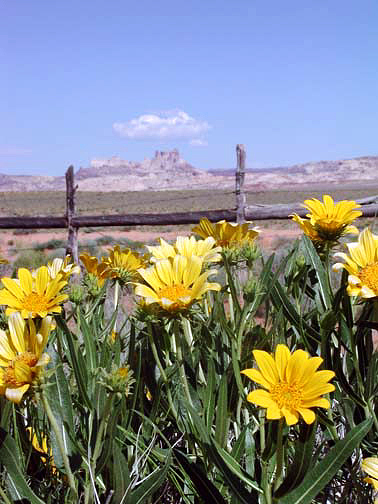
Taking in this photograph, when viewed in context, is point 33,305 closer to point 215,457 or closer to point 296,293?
point 215,457

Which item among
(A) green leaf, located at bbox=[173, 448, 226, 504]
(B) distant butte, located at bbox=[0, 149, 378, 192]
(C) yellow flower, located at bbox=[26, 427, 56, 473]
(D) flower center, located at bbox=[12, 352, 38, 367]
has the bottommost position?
(C) yellow flower, located at bbox=[26, 427, 56, 473]

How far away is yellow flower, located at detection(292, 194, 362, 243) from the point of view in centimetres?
131

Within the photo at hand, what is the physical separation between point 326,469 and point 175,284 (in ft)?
1.44

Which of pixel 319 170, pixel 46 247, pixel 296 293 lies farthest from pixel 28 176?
pixel 296 293

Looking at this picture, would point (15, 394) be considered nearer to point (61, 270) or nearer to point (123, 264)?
point (61, 270)

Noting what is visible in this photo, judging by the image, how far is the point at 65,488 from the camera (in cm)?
115

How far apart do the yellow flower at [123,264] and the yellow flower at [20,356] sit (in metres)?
0.52

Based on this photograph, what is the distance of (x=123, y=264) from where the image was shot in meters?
1.59

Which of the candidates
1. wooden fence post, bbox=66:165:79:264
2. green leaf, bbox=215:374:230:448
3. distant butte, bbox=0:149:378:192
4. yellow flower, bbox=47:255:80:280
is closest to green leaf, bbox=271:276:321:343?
green leaf, bbox=215:374:230:448

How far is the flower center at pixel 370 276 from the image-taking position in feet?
3.26

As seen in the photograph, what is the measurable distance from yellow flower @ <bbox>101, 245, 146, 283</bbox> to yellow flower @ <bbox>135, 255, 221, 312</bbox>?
400 mm

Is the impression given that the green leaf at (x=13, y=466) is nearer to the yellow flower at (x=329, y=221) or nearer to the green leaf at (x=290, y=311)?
the green leaf at (x=290, y=311)

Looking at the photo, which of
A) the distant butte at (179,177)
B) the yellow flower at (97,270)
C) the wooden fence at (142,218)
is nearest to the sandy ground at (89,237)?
the wooden fence at (142,218)

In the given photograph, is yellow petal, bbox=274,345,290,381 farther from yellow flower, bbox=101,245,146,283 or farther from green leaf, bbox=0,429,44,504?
yellow flower, bbox=101,245,146,283
